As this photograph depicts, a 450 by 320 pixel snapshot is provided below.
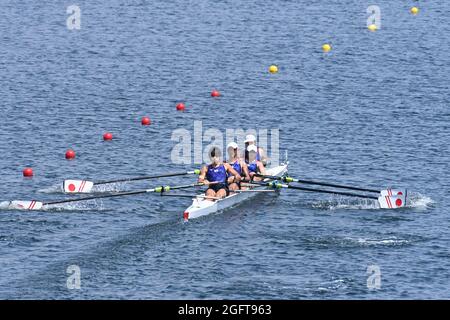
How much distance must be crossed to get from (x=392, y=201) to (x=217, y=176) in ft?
26.6

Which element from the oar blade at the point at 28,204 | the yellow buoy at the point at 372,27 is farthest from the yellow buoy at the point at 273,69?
the oar blade at the point at 28,204

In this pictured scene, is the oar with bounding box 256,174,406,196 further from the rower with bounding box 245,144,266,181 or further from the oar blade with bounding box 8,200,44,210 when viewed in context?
the oar blade with bounding box 8,200,44,210

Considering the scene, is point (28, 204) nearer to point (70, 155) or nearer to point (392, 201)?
point (70, 155)

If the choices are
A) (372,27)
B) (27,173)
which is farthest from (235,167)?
(372,27)

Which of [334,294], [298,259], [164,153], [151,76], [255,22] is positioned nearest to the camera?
[334,294]

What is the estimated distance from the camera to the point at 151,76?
83125mm

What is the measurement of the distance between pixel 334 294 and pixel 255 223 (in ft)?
30.5

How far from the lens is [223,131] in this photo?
68.3 metres

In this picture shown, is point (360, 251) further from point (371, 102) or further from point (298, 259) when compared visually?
point (371, 102)

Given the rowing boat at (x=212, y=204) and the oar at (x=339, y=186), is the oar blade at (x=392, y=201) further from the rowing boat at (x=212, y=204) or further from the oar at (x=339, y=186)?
the rowing boat at (x=212, y=204)

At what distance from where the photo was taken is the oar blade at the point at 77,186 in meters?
52.6

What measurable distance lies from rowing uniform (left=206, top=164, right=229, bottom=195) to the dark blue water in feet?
5.54

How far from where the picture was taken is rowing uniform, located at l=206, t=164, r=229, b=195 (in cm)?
5197
